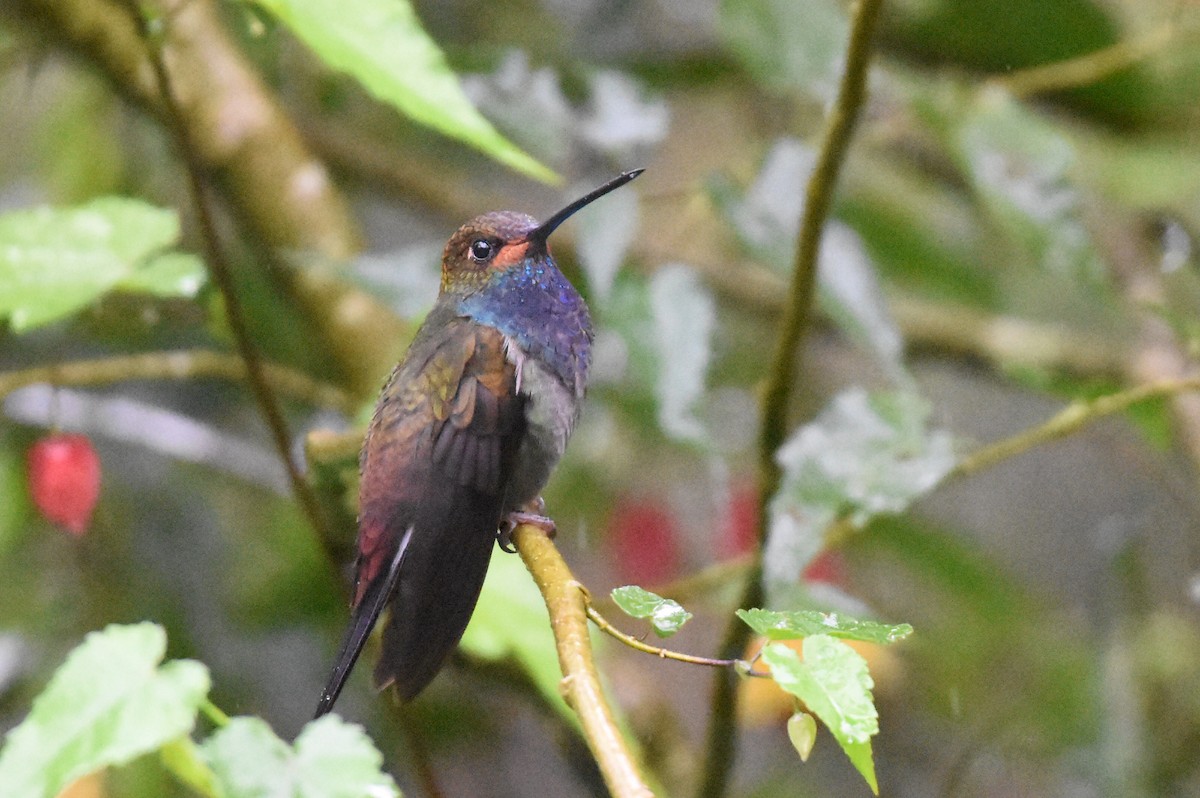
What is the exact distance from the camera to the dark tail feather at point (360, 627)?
0.60 m

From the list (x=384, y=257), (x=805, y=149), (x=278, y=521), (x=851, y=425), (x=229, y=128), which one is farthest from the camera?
(x=278, y=521)

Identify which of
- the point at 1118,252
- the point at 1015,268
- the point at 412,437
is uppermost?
the point at 412,437

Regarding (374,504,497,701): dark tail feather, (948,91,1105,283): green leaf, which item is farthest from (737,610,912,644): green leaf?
(948,91,1105,283): green leaf

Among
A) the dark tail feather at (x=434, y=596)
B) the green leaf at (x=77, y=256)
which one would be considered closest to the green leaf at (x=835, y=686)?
Result: the dark tail feather at (x=434, y=596)

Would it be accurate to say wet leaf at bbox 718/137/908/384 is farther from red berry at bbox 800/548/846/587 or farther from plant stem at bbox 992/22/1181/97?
red berry at bbox 800/548/846/587

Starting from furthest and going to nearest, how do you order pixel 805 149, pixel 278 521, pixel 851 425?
pixel 278 521
pixel 805 149
pixel 851 425

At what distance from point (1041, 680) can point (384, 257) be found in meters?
1.53

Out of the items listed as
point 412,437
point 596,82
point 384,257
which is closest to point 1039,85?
point 596,82

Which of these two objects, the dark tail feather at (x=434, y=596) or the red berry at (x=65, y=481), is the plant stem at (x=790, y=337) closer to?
the dark tail feather at (x=434, y=596)

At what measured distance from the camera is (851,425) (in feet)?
3.48

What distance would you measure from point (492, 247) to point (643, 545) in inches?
40.6

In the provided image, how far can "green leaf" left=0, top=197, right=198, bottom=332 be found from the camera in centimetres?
84

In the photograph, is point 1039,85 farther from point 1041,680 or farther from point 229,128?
point 1041,680

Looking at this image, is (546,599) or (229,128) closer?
(546,599)
